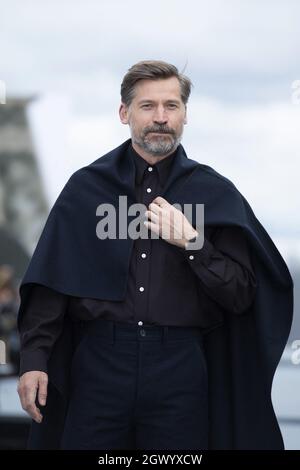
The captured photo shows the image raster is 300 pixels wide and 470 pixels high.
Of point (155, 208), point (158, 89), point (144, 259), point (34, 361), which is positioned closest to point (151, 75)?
point (158, 89)

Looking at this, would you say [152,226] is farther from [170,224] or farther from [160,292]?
[160,292]

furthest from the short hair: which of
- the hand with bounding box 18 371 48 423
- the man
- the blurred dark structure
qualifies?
the blurred dark structure

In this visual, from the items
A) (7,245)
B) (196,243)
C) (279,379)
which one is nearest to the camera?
(196,243)

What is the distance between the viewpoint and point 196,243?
7.96 feet

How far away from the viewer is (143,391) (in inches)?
97.0

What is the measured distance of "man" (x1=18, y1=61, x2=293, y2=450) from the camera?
8.13 feet

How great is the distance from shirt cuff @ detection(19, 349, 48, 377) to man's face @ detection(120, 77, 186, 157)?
63cm

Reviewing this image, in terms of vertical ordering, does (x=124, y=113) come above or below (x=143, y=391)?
above

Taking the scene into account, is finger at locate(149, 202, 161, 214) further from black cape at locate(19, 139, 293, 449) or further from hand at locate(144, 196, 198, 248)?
black cape at locate(19, 139, 293, 449)

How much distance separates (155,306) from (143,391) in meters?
0.23

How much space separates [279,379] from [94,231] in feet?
4.62
